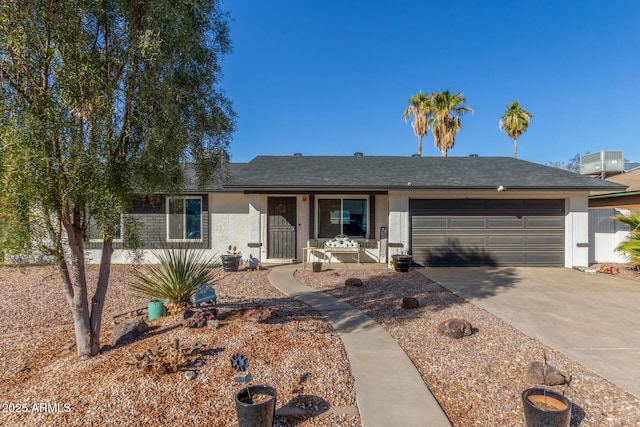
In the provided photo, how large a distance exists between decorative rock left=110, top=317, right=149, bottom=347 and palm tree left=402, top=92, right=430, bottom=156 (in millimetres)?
19121

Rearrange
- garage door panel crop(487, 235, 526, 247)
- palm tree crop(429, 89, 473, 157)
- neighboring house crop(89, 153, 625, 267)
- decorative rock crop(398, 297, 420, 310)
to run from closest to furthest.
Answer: decorative rock crop(398, 297, 420, 310), neighboring house crop(89, 153, 625, 267), garage door panel crop(487, 235, 526, 247), palm tree crop(429, 89, 473, 157)

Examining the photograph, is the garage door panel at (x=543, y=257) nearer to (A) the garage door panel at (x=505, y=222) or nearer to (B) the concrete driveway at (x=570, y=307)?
(B) the concrete driveway at (x=570, y=307)

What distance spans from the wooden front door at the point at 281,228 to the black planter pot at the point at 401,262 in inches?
132

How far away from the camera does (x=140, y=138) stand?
3.47m

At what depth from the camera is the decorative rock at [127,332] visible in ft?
13.4

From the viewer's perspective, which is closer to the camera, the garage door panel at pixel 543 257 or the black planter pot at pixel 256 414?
the black planter pot at pixel 256 414

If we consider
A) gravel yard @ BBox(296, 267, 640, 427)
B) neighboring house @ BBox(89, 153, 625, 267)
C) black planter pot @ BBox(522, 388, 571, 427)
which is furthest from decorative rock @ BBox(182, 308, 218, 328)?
neighboring house @ BBox(89, 153, 625, 267)

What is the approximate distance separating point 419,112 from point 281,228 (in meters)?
14.6

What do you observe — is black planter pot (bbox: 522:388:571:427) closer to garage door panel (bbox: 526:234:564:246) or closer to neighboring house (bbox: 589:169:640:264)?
garage door panel (bbox: 526:234:564:246)

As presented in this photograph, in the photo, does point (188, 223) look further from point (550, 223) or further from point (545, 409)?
point (550, 223)

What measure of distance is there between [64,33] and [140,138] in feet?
3.48

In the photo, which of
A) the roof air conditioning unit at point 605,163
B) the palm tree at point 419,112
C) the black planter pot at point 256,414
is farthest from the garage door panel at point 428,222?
the roof air conditioning unit at point 605,163

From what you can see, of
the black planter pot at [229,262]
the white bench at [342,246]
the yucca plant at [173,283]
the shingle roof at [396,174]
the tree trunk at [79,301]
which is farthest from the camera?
the white bench at [342,246]

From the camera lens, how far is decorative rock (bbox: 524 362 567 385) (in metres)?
3.13
